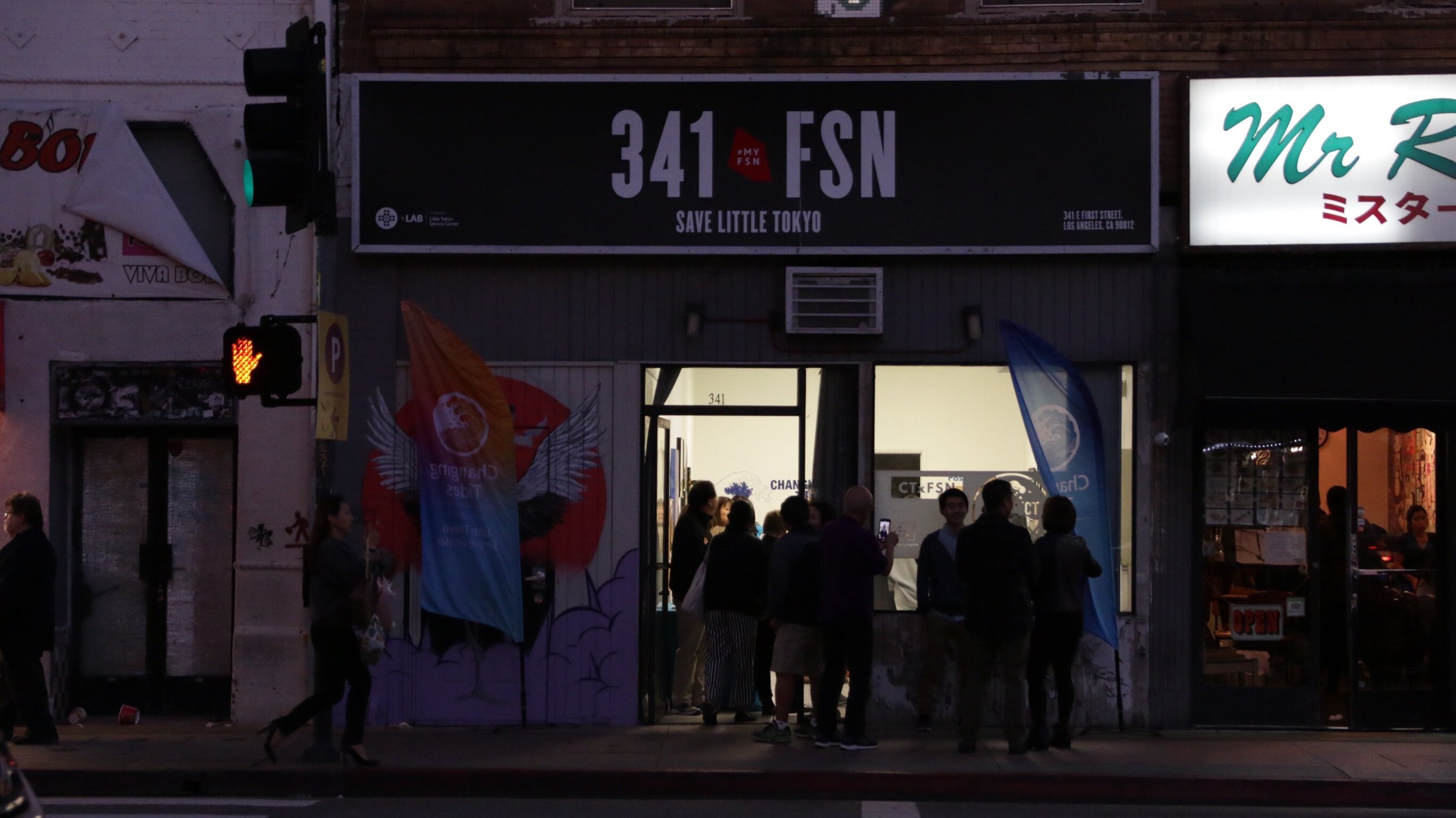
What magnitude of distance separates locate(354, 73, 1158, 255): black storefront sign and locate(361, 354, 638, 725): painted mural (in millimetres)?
1288

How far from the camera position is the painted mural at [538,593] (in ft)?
36.1

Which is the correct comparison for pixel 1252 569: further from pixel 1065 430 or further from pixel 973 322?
pixel 973 322

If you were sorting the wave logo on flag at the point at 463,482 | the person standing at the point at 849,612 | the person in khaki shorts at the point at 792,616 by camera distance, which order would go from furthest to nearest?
the wave logo on flag at the point at 463,482 → the person in khaki shorts at the point at 792,616 → the person standing at the point at 849,612

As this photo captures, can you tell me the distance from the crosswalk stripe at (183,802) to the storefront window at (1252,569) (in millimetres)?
6766

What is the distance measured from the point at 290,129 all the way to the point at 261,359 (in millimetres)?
1440

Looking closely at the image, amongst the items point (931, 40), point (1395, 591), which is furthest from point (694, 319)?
point (1395, 591)

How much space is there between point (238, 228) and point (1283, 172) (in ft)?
26.5

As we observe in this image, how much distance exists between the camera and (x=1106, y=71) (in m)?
10.9

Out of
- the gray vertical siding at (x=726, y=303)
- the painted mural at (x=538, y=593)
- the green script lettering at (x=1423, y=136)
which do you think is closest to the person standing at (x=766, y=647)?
the painted mural at (x=538, y=593)

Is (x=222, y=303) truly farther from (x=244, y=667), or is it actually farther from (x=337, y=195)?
(x=244, y=667)

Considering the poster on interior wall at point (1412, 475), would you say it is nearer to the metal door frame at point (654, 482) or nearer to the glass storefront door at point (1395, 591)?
the glass storefront door at point (1395, 591)

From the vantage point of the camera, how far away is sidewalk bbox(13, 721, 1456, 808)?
8.85 m

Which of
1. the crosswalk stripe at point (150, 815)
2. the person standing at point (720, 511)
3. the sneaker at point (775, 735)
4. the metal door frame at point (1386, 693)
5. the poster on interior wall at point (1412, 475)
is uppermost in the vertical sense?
the poster on interior wall at point (1412, 475)

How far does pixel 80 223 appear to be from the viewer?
1127 centimetres
